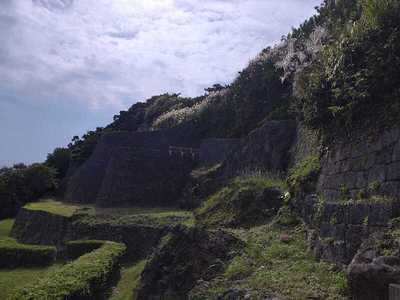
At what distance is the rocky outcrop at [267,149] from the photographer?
639 inches

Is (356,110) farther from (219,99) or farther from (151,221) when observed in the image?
(219,99)

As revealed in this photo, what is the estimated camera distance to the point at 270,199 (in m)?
12.6

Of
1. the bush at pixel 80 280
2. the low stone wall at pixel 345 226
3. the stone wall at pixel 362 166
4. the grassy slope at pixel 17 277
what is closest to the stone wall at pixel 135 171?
the grassy slope at pixel 17 277

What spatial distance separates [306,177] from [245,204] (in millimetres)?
2333

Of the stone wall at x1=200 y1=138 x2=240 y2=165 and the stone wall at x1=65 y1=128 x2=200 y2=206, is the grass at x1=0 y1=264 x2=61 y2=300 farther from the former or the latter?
the stone wall at x1=200 y1=138 x2=240 y2=165

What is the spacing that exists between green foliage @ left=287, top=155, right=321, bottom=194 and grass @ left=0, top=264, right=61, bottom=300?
7.78m

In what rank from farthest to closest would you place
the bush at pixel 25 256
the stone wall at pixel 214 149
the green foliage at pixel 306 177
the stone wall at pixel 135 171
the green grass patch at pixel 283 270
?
the stone wall at pixel 135 171
the stone wall at pixel 214 149
the bush at pixel 25 256
the green foliage at pixel 306 177
the green grass patch at pixel 283 270

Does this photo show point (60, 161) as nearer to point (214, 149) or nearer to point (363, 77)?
point (214, 149)

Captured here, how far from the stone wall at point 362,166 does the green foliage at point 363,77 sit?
0.27 meters

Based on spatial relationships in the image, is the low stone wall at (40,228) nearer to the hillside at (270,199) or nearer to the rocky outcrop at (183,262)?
the hillside at (270,199)

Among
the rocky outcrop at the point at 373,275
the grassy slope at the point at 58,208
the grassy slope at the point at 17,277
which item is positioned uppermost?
the grassy slope at the point at 58,208

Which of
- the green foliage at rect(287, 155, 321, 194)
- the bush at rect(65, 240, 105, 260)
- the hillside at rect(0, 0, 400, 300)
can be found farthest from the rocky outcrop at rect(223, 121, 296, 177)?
the bush at rect(65, 240, 105, 260)

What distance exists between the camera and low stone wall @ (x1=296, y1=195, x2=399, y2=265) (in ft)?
23.3

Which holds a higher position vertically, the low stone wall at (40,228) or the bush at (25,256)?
the low stone wall at (40,228)
